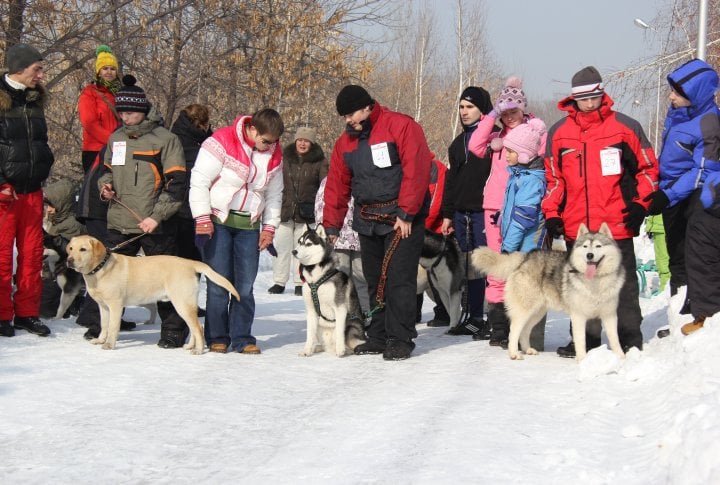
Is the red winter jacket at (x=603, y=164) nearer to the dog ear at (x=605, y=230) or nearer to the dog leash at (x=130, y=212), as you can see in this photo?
the dog ear at (x=605, y=230)

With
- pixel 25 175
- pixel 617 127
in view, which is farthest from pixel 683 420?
pixel 25 175

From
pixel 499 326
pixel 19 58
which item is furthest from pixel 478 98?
Answer: pixel 19 58

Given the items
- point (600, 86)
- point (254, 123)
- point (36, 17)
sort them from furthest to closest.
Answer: point (36, 17) → point (254, 123) → point (600, 86)

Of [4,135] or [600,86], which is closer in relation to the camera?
[600,86]

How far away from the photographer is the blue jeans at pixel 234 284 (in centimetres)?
652

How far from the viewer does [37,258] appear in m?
6.92

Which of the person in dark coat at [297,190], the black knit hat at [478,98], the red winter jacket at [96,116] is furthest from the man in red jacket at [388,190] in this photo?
the person in dark coat at [297,190]

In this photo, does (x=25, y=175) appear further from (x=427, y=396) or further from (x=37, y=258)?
(x=427, y=396)

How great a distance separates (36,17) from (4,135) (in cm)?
468

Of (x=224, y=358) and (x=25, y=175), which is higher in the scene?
(x=25, y=175)

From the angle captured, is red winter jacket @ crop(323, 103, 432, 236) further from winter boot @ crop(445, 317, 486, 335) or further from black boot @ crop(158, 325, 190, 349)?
winter boot @ crop(445, 317, 486, 335)

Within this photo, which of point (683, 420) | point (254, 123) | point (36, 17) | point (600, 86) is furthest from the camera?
point (36, 17)

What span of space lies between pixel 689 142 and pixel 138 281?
15.1 feet

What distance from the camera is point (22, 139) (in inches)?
262
